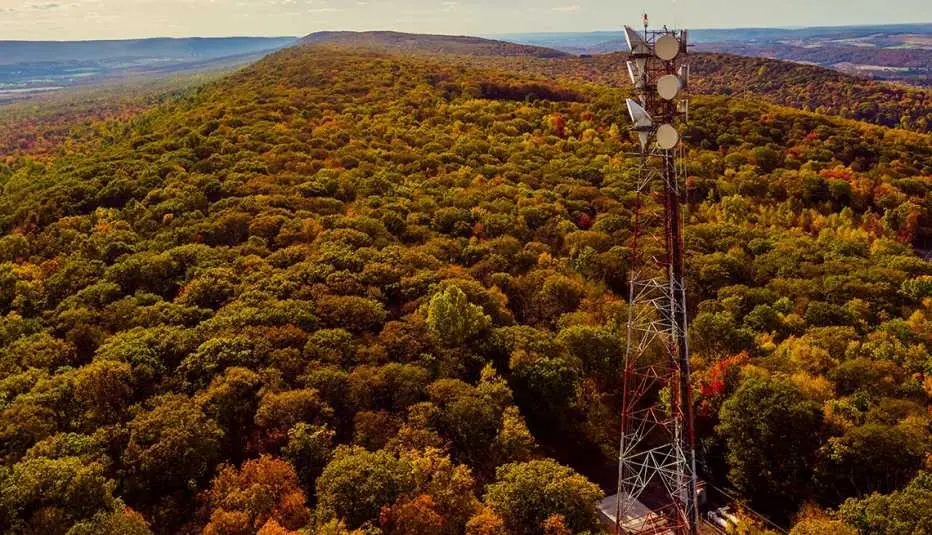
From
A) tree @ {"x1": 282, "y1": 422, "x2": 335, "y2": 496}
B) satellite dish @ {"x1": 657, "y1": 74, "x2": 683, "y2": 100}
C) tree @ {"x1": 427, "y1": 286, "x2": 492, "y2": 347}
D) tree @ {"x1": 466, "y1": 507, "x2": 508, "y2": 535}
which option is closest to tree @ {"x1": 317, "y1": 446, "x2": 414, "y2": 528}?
tree @ {"x1": 282, "y1": 422, "x2": 335, "y2": 496}

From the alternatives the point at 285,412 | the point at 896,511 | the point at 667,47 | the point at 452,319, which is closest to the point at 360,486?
the point at 285,412

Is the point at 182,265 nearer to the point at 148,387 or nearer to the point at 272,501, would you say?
the point at 148,387

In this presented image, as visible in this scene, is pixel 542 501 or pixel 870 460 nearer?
pixel 542 501

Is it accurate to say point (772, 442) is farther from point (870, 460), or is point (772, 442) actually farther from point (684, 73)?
point (684, 73)

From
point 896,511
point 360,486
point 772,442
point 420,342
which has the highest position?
point 420,342

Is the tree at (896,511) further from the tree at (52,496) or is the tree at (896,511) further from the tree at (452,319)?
the tree at (52,496)

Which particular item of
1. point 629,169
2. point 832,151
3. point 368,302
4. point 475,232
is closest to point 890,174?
point 832,151
